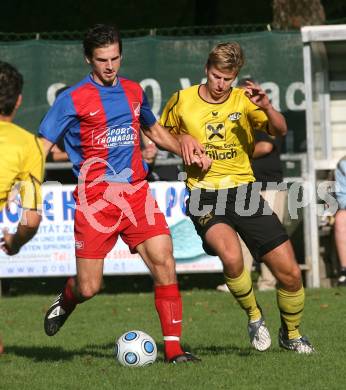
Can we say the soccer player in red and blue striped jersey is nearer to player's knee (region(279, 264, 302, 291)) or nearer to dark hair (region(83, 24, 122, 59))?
dark hair (region(83, 24, 122, 59))

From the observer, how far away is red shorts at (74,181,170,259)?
816 cm

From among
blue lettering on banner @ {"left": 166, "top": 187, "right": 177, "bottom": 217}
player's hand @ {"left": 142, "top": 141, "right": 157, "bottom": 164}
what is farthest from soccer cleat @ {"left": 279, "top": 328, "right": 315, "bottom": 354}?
blue lettering on banner @ {"left": 166, "top": 187, "right": 177, "bottom": 217}

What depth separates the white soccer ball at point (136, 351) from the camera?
316 inches

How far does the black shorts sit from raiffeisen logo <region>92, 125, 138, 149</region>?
2.22ft

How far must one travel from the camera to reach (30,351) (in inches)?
365

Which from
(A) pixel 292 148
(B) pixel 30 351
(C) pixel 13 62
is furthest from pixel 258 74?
(B) pixel 30 351

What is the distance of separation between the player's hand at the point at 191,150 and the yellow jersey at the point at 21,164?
1376 mm

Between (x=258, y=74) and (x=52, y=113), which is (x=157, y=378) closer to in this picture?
(x=52, y=113)

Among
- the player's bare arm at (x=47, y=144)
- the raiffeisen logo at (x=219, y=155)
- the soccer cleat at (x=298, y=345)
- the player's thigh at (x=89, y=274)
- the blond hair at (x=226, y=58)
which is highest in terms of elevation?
the blond hair at (x=226, y=58)

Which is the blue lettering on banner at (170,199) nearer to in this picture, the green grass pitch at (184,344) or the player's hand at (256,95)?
the green grass pitch at (184,344)

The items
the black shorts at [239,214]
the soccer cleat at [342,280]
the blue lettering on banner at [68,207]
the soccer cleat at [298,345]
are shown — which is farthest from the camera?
the blue lettering on banner at [68,207]

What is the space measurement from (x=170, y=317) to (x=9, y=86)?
228 cm

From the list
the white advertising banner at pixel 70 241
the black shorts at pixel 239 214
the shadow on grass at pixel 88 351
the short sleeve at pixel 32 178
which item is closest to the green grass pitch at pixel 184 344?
the shadow on grass at pixel 88 351

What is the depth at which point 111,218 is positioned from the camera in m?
8.19
